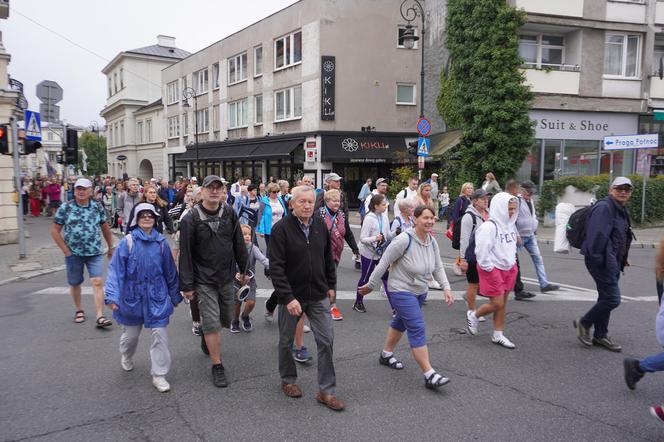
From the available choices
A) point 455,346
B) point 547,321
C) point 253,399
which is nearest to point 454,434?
point 253,399

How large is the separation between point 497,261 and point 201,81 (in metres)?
35.6

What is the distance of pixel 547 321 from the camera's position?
656cm

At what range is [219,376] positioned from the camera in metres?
4.56

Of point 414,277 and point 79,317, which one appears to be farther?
point 79,317

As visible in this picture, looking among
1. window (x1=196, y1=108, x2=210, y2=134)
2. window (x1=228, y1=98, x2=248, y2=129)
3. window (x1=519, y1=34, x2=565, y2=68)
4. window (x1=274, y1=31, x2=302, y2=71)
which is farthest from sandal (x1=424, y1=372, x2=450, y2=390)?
window (x1=196, y1=108, x2=210, y2=134)

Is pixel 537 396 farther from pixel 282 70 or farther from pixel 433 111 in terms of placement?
pixel 282 70

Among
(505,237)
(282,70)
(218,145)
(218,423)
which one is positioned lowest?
(218,423)

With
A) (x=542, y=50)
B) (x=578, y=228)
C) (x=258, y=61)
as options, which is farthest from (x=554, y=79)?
(x=258, y=61)

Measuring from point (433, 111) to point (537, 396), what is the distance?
74.0 feet

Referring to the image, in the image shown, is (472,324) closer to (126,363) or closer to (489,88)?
(126,363)

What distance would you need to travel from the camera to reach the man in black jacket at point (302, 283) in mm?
4094

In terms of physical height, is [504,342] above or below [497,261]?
below

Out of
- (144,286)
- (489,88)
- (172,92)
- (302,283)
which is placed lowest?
(144,286)

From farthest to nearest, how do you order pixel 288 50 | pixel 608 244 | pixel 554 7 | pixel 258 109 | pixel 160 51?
1. pixel 160 51
2. pixel 258 109
3. pixel 288 50
4. pixel 554 7
5. pixel 608 244
